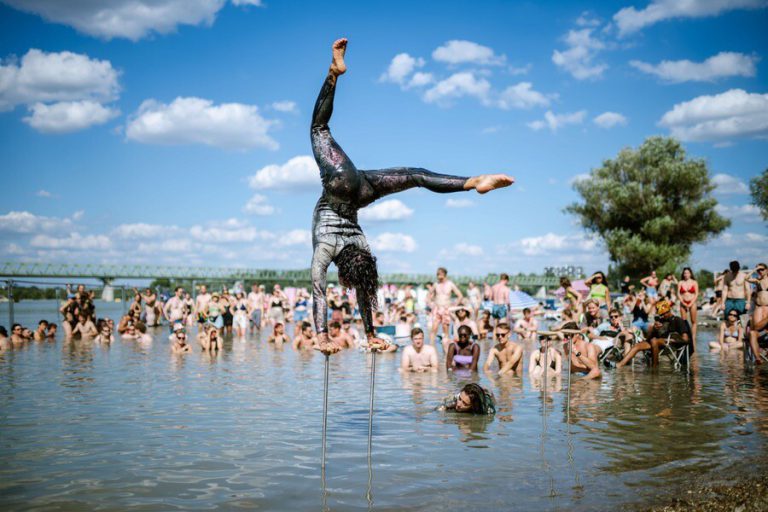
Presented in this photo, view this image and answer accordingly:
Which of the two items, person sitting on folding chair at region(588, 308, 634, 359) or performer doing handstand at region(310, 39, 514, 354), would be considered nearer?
performer doing handstand at region(310, 39, 514, 354)

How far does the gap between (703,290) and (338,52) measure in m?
47.3

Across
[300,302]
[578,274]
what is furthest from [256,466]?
[578,274]

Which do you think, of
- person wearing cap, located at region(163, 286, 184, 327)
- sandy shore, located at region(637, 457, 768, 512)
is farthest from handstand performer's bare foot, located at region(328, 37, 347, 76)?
person wearing cap, located at region(163, 286, 184, 327)

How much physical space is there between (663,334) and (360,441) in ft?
31.5

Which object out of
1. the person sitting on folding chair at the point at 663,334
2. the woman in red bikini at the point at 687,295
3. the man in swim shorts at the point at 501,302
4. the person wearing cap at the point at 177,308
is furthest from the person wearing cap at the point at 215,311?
the woman in red bikini at the point at 687,295

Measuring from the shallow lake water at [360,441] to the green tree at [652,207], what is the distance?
113ft

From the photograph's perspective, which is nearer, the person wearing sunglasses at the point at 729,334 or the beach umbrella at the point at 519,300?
the person wearing sunglasses at the point at 729,334

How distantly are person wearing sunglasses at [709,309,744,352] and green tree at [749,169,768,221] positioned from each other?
26.7 meters

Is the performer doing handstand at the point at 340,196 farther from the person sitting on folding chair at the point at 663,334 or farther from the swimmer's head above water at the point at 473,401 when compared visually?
the person sitting on folding chair at the point at 663,334

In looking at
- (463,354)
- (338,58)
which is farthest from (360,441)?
(463,354)

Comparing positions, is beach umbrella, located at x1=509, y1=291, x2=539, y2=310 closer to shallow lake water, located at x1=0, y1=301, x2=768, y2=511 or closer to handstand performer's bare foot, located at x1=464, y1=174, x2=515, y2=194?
shallow lake water, located at x1=0, y1=301, x2=768, y2=511

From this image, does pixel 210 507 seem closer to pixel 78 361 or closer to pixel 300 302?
pixel 78 361

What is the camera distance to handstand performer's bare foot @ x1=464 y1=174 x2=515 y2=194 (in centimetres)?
525

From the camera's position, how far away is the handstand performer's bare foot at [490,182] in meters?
5.25
